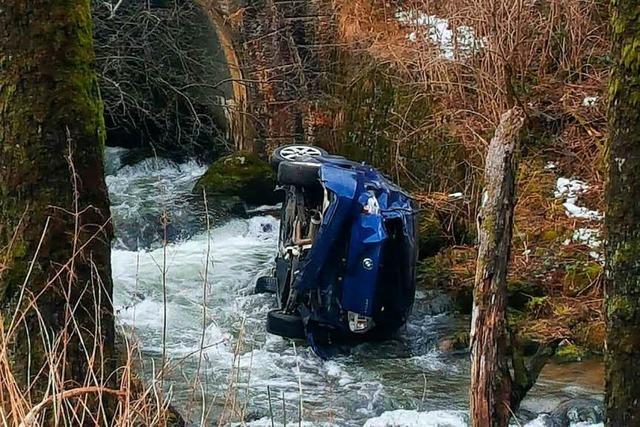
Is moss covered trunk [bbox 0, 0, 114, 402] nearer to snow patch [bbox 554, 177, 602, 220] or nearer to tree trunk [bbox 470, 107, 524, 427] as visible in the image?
tree trunk [bbox 470, 107, 524, 427]

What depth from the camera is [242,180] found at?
13672 millimetres

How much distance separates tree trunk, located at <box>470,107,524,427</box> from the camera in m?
3.88

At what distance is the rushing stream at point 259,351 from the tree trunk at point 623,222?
1.84m

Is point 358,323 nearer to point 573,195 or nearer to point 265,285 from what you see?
point 265,285

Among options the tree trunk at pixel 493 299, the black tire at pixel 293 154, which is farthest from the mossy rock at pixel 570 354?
the tree trunk at pixel 493 299

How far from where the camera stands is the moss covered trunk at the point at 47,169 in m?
3.24

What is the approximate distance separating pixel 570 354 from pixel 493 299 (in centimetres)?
405

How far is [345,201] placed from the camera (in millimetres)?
7691

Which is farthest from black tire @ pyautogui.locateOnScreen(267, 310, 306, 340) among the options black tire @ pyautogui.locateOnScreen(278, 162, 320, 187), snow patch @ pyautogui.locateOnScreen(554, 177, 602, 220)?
snow patch @ pyautogui.locateOnScreen(554, 177, 602, 220)

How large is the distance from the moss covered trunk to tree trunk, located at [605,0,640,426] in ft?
5.64

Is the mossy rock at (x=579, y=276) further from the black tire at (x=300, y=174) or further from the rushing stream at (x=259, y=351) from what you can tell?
the black tire at (x=300, y=174)

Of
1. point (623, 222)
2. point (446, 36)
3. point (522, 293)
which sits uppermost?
point (446, 36)

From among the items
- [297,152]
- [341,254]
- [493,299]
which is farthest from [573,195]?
[493,299]

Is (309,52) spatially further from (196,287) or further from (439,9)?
(196,287)
